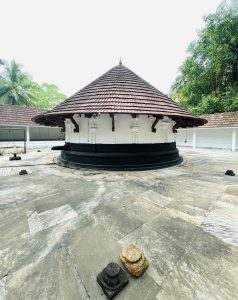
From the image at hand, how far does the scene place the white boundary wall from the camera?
1425cm

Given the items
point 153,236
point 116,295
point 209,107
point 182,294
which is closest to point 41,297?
point 116,295

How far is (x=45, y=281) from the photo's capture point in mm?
1486

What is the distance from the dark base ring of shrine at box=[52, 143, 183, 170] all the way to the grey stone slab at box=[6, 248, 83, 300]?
14.0 ft

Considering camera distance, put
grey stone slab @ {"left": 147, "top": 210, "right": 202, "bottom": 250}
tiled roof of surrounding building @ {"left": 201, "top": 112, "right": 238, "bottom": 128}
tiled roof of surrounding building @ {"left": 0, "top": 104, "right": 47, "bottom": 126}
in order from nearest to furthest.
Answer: grey stone slab @ {"left": 147, "top": 210, "right": 202, "bottom": 250}, tiled roof of surrounding building @ {"left": 201, "top": 112, "right": 238, "bottom": 128}, tiled roof of surrounding building @ {"left": 0, "top": 104, "right": 47, "bottom": 126}

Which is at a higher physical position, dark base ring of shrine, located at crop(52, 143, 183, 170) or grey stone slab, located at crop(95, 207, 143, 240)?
dark base ring of shrine, located at crop(52, 143, 183, 170)

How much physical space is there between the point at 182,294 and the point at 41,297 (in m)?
1.17

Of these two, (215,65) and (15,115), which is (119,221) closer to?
(15,115)

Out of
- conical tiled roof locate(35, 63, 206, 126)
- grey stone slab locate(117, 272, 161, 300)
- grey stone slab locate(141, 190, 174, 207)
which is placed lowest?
grey stone slab locate(117, 272, 161, 300)

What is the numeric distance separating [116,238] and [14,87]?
24.5 m

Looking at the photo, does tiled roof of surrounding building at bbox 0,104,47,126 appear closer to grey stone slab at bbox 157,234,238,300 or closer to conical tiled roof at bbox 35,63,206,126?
conical tiled roof at bbox 35,63,206,126

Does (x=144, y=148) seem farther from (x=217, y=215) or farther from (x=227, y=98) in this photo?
(x=227, y=98)

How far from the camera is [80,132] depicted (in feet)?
21.2

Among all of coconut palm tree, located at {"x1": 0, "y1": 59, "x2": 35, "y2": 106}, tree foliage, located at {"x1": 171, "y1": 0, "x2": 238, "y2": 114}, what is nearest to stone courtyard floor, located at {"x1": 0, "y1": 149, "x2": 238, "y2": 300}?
tree foliage, located at {"x1": 171, "y1": 0, "x2": 238, "y2": 114}

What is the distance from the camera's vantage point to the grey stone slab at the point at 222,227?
2091mm
